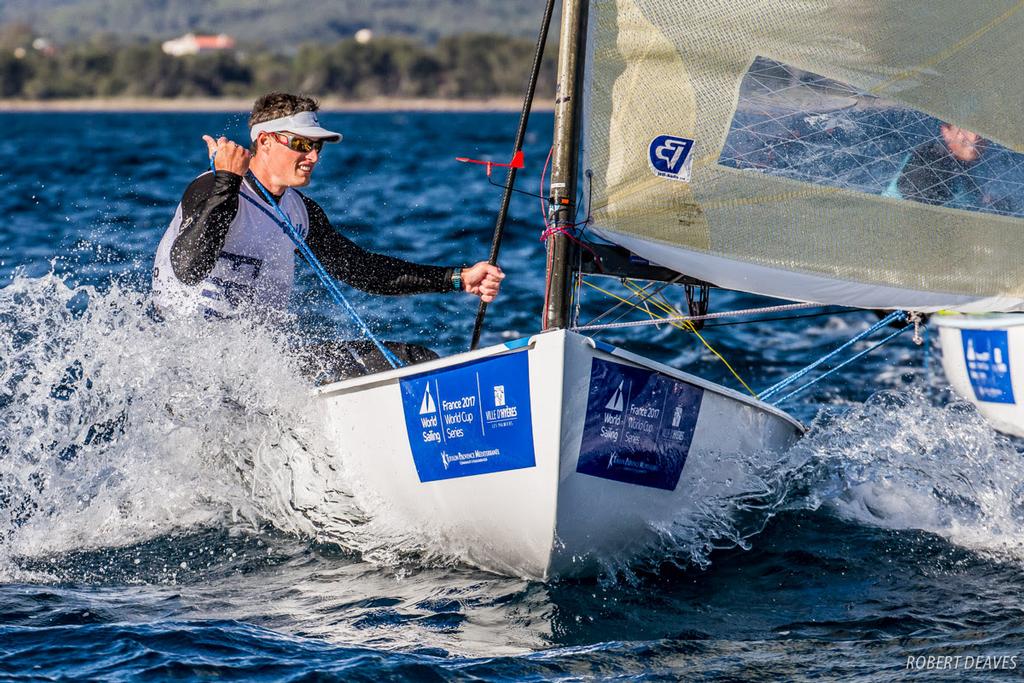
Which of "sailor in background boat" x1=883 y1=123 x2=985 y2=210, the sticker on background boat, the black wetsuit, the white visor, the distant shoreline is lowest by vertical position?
the sticker on background boat

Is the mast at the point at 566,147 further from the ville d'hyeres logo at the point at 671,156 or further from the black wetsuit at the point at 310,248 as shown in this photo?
the black wetsuit at the point at 310,248

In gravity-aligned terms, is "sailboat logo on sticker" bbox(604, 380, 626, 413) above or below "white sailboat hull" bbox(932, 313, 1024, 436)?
below

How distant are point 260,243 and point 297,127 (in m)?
0.47

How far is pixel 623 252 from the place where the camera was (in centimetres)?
462

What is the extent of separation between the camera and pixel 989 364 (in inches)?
273

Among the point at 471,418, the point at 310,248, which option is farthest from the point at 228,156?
the point at 471,418

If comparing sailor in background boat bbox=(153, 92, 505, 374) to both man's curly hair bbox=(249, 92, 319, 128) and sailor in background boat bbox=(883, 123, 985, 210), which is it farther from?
sailor in background boat bbox=(883, 123, 985, 210)

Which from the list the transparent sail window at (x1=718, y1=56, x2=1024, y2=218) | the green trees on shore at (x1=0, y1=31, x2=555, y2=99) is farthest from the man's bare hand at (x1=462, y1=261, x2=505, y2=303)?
the green trees on shore at (x1=0, y1=31, x2=555, y2=99)

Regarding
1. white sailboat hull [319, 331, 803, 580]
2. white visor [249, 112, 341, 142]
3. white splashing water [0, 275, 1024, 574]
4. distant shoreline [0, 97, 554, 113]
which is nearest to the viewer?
white sailboat hull [319, 331, 803, 580]

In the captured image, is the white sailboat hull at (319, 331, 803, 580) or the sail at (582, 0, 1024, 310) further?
the sail at (582, 0, 1024, 310)

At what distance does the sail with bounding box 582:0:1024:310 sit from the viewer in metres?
4.46

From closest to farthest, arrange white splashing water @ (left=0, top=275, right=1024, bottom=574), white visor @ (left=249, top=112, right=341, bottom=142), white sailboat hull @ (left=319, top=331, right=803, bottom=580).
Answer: white sailboat hull @ (left=319, top=331, right=803, bottom=580) → white splashing water @ (left=0, top=275, right=1024, bottom=574) → white visor @ (left=249, top=112, right=341, bottom=142)

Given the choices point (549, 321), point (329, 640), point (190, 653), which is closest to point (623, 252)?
point (549, 321)

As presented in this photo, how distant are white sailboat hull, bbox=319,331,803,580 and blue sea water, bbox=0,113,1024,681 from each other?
0.47 feet
